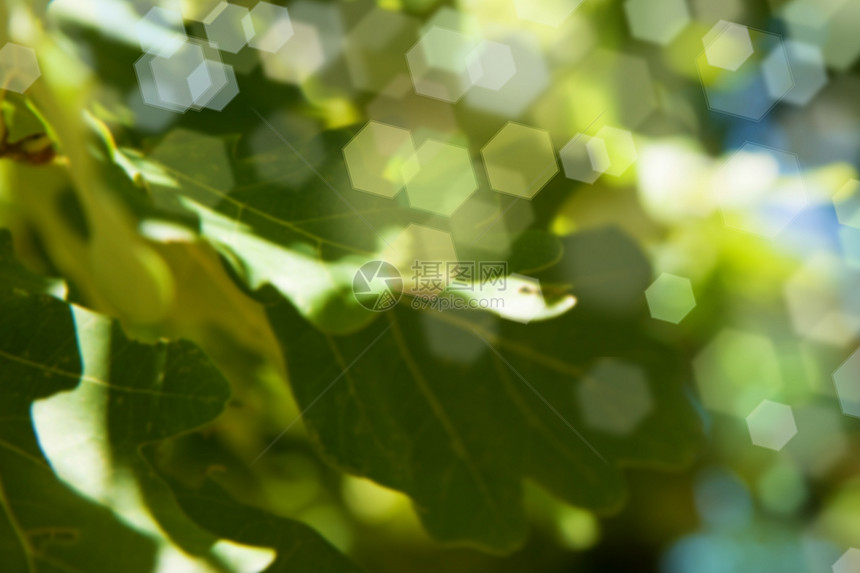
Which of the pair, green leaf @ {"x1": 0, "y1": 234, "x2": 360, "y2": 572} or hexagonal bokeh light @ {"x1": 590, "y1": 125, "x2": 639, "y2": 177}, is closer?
green leaf @ {"x1": 0, "y1": 234, "x2": 360, "y2": 572}

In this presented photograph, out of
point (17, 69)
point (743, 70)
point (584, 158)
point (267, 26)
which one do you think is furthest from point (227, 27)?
point (743, 70)

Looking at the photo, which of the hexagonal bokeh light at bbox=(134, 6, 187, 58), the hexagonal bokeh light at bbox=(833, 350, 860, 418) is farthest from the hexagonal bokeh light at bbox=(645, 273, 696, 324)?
the hexagonal bokeh light at bbox=(134, 6, 187, 58)

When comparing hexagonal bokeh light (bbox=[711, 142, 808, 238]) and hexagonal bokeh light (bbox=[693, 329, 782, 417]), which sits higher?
hexagonal bokeh light (bbox=[711, 142, 808, 238])

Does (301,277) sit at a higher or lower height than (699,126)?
lower

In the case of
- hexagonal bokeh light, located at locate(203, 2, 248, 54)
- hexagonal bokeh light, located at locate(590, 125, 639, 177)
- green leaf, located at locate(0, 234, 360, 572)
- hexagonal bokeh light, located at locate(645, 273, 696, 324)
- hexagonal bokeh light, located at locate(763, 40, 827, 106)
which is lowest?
green leaf, located at locate(0, 234, 360, 572)

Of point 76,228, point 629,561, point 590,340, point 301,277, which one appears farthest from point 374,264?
point 629,561

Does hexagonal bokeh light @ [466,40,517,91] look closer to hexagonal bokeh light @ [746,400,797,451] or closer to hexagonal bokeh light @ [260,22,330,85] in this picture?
hexagonal bokeh light @ [260,22,330,85]

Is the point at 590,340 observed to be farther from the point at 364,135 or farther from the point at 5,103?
the point at 5,103
